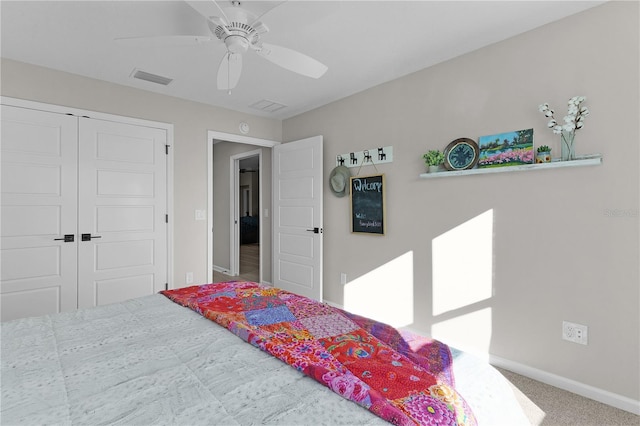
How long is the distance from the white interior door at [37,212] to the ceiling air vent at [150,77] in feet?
2.42

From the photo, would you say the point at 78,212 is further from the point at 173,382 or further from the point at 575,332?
the point at 575,332

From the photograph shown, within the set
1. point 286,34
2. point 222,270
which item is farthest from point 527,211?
point 222,270

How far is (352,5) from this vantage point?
2082 millimetres

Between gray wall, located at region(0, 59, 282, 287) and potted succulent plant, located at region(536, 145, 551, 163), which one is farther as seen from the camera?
gray wall, located at region(0, 59, 282, 287)

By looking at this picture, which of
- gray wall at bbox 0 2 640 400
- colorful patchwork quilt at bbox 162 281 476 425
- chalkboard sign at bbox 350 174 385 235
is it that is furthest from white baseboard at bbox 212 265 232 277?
colorful patchwork quilt at bbox 162 281 476 425

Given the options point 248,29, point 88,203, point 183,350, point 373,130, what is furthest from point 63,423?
point 373,130

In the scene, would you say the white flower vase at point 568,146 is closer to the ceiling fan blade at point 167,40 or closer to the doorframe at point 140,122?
the ceiling fan blade at point 167,40

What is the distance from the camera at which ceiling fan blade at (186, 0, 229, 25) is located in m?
1.51

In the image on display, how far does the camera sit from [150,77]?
10.5 ft

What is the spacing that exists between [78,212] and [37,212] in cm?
29

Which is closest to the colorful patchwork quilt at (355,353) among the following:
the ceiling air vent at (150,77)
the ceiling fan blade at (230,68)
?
the ceiling fan blade at (230,68)

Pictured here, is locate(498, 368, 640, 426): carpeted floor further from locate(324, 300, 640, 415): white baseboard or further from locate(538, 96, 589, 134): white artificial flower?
locate(538, 96, 589, 134): white artificial flower

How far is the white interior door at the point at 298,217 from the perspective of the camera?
3904mm

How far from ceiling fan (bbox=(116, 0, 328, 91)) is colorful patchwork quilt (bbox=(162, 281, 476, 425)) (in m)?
1.44
